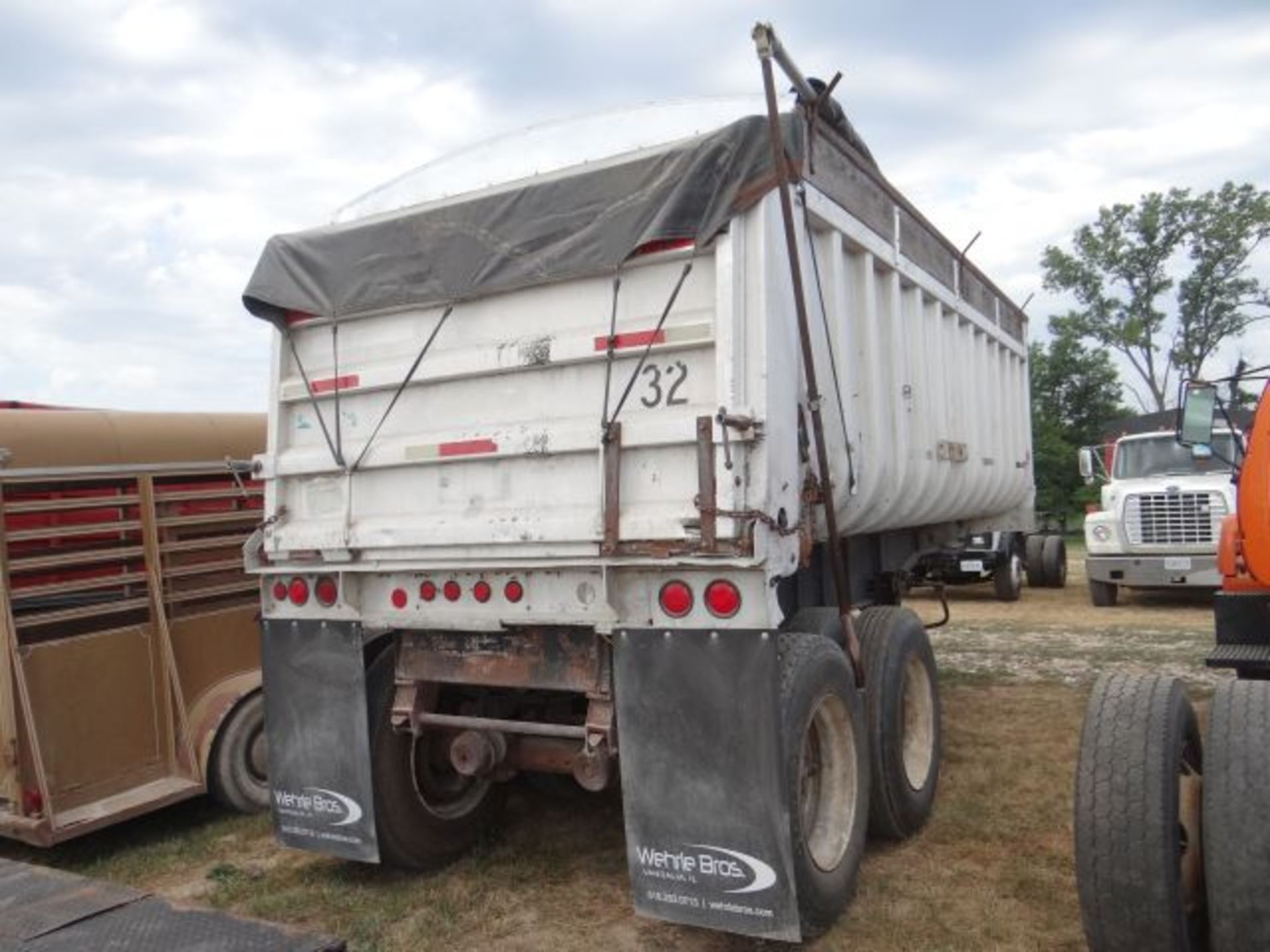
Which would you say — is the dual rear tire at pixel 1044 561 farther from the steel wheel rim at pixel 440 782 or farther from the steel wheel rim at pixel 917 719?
the steel wheel rim at pixel 440 782

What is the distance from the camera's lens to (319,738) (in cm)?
440

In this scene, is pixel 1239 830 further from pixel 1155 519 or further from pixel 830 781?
pixel 1155 519

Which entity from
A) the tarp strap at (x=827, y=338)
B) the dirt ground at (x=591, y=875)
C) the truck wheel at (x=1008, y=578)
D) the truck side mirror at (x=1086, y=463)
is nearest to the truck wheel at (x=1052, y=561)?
the truck wheel at (x=1008, y=578)

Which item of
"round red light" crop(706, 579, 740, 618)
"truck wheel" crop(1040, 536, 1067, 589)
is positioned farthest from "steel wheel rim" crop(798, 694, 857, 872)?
"truck wheel" crop(1040, 536, 1067, 589)

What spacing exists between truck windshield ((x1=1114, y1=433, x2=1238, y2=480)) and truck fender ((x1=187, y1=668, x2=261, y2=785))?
11384mm

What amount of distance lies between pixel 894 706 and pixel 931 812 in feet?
2.53

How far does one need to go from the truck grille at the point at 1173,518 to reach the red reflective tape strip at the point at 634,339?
36.0 ft

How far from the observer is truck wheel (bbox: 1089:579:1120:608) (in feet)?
44.2

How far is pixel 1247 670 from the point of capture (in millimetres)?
4254

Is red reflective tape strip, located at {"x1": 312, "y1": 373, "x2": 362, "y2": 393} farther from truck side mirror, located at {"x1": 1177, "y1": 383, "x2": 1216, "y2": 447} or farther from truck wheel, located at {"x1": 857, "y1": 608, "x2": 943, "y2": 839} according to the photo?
truck side mirror, located at {"x1": 1177, "y1": 383, "x2": 1216, "y2": 447}

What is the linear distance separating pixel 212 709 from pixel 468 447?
2767mm

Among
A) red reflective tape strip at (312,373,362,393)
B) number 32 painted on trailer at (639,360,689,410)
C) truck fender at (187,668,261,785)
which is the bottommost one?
truck fender at (187,668,261,785)

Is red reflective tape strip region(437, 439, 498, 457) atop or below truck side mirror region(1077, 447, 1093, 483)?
atop

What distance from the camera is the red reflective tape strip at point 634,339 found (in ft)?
12.3
